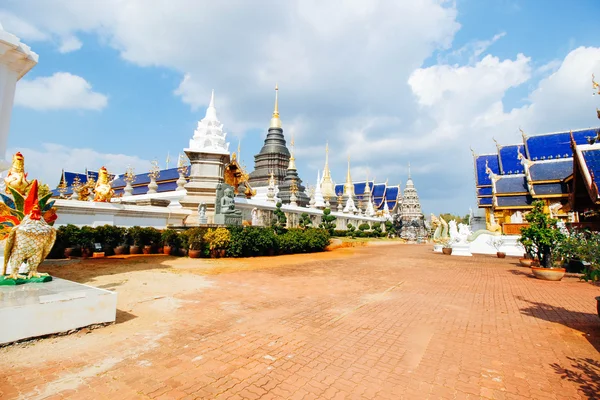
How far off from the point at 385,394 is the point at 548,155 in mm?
29381

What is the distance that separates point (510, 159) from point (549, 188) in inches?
297

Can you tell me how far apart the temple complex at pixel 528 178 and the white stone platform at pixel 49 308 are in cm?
1846

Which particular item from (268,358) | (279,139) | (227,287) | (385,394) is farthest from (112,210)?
(279,139)

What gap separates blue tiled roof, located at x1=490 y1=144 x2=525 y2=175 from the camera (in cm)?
2585

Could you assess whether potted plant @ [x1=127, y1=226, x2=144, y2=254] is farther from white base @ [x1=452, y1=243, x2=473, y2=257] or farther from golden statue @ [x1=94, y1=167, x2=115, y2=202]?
white base @ [x1=452, y1=243, x2=473, y2=257]

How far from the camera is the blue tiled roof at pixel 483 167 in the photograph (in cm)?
2734

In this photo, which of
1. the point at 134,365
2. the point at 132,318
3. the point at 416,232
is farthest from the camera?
the point at 416,232

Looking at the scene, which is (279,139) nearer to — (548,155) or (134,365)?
(548,155)

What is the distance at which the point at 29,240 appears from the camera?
4.00 metres

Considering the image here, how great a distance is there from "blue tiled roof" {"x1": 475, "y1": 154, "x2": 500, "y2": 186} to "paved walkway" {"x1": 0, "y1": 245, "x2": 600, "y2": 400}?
78.7 feet

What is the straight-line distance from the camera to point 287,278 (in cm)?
774

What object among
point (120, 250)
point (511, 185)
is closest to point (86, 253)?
point (120, 250)

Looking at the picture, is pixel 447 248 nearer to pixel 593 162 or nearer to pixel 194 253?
pixel 593 162

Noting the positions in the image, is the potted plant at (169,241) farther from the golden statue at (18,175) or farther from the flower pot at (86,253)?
the golden statue at (18,175)
